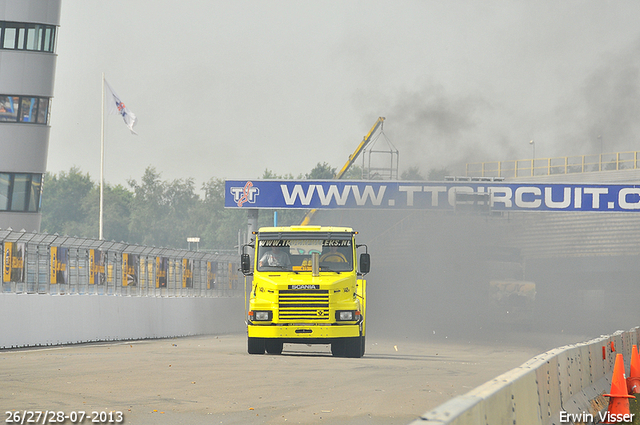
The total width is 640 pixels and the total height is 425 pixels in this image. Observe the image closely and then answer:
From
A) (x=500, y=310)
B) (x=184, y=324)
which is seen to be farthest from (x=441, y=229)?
(x=184, y=324)

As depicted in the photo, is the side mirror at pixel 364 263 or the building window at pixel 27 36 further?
the building window at pixel 27 36

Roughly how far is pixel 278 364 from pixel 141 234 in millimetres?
141492

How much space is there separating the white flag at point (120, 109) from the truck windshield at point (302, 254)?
36.4 m

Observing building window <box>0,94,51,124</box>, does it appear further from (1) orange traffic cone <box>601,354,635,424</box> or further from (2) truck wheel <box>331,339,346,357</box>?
(1) orange traffic cone <box>601,354,635,424</box>

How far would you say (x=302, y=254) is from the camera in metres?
18.6

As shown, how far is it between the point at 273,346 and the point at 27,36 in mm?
26385

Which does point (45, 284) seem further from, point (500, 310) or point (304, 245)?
point (500, 310)

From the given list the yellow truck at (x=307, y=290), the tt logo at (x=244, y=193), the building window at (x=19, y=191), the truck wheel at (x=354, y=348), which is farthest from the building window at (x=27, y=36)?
the truck wheel at (x=354, y=348)

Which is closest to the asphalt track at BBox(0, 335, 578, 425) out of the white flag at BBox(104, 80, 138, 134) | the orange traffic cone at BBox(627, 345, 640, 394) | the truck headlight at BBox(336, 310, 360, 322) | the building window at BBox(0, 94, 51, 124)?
the truck headlight at BBox(336, 310, 360, 322)

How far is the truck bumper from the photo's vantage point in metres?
17.9

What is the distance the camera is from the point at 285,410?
10273 mm

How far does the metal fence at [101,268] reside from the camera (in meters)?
20.9

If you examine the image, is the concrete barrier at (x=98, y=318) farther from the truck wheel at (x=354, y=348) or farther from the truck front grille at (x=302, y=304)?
the truck wheel at (x=354, y=348)

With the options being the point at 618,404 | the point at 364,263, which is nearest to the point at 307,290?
the point at 364,263
